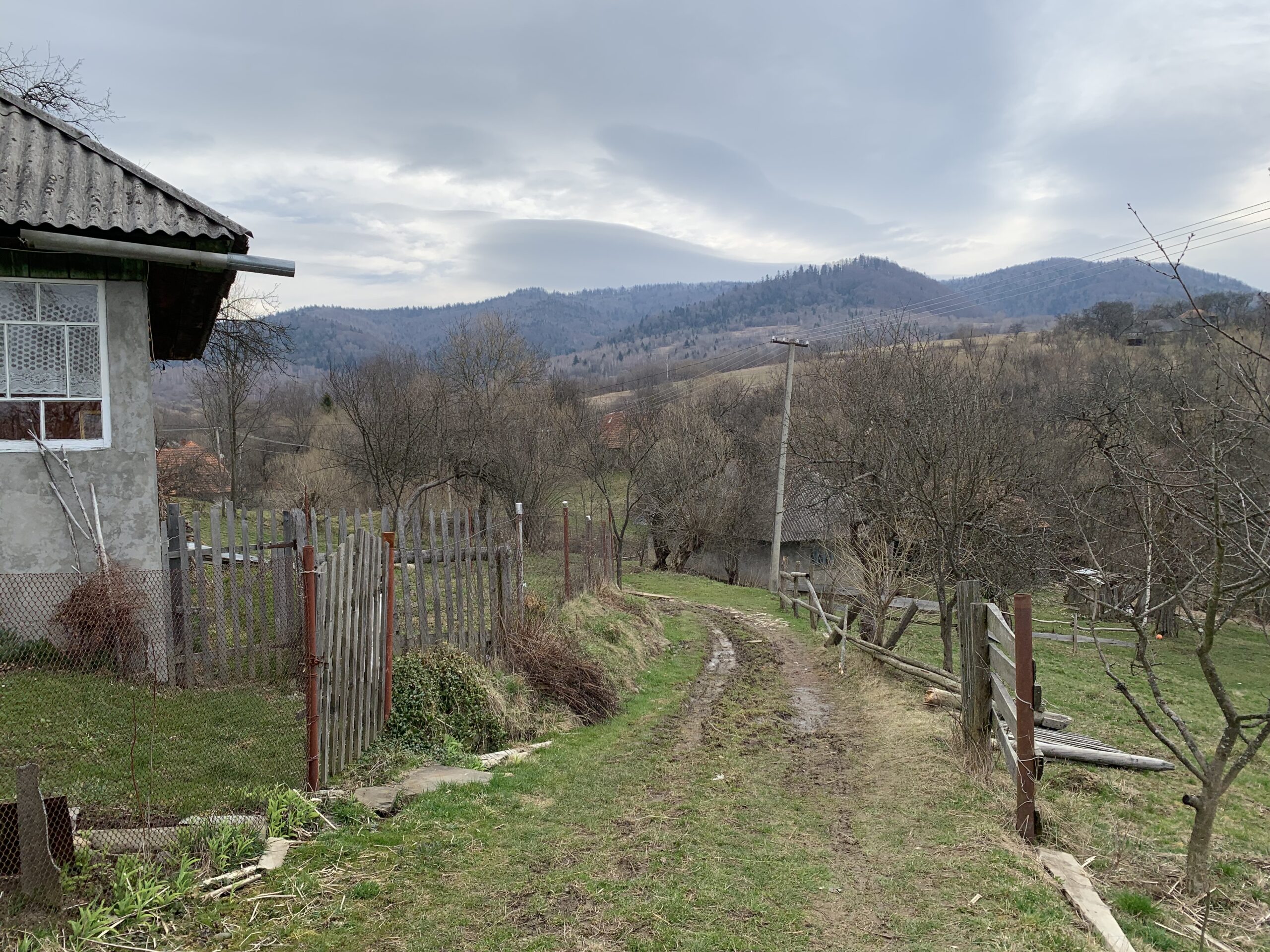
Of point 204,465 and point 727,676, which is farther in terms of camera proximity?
point 204,465

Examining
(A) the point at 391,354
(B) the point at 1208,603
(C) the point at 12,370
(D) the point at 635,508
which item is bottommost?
(D) the point at 635,508

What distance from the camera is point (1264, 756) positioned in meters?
11.4

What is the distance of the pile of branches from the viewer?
9516 mm

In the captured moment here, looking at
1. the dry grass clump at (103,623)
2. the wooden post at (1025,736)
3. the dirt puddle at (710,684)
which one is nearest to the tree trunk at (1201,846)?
the wooden post at (1025,736)

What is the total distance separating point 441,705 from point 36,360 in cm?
499

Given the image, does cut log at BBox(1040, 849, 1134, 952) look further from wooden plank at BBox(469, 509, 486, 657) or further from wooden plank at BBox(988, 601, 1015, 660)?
wooden plank at BBox(469, 509, 486, 657)

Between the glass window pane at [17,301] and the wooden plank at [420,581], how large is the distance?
3968 millimetres

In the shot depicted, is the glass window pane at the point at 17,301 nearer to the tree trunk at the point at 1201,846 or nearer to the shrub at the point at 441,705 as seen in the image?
the shrub at the point at 441,705

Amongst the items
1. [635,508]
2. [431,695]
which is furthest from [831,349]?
[431,695]

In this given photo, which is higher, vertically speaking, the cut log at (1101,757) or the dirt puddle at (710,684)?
the cut log at (1101,757)

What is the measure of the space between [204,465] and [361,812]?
111ft

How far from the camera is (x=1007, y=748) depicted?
6.40 metres

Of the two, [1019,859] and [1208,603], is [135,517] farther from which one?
[1208,603]

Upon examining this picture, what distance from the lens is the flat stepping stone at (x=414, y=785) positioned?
5797 millimetres
